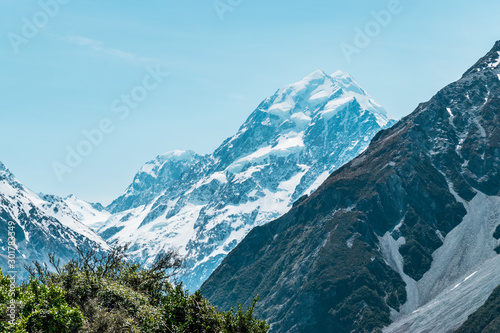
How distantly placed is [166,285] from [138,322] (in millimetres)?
14345

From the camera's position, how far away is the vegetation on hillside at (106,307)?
1468 inches

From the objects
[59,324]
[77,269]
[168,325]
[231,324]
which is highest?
[77,269]

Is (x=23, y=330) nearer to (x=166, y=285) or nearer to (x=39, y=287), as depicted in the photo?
(x=39, y=287)

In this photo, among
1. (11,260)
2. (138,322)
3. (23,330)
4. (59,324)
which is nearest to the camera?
(23,330)

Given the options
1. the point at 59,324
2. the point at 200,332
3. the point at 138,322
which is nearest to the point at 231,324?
the point at 200,332

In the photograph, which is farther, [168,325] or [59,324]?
[168,325]

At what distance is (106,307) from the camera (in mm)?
48031

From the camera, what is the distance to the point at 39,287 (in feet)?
129

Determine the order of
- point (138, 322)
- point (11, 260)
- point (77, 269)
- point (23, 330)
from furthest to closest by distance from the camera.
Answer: point (11, 260) < point (77, 269) < point (138, 322) < point (23, 330)

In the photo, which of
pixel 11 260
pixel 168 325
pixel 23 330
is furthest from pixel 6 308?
pixel 11 260

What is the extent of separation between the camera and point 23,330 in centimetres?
3419

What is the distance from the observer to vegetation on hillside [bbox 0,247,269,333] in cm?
3728

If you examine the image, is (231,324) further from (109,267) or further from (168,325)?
(109,267)

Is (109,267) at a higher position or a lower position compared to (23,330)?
higher
